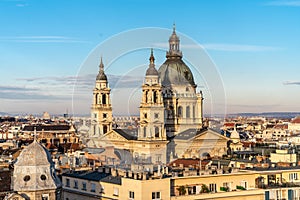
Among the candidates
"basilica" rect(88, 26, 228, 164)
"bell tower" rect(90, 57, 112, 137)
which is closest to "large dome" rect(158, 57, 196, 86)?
"basilica" rect(88, 26, 228, 164)

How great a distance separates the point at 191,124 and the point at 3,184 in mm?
56146

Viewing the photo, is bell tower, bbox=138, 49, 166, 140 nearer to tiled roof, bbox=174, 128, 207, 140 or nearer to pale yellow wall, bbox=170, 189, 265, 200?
tiled roof, bbox=174, 128, 207, 140

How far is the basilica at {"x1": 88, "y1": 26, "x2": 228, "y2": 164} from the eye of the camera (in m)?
95.0

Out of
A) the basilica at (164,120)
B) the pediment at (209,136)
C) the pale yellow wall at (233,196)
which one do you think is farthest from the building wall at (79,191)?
the pediment at (209,136)

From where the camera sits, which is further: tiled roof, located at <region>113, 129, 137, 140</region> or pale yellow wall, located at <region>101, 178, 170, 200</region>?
tiled roof, located at <region>113, 129, 137, 140</region>

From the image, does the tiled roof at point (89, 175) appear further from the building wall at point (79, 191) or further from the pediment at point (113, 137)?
the pediment at point (113, 137)

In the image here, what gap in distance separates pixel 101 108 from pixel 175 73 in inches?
519

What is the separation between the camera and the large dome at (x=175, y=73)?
104562 millimetres

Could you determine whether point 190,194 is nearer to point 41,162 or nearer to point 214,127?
point 41,162

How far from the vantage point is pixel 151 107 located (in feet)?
317

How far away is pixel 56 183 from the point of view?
41625 millimetres

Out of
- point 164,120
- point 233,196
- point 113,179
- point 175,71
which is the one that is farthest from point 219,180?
point 175,71

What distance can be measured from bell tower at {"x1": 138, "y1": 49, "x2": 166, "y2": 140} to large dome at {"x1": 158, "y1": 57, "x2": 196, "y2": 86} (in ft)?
22.1

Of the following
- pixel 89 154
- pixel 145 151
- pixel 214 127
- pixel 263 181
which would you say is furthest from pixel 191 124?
pixel 263 181
